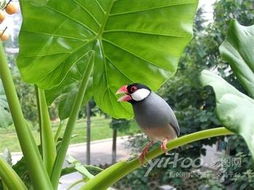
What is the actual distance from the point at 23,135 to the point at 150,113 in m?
0.18

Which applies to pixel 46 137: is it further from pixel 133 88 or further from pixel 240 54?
pixel 240 54

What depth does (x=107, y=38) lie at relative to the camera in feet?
2.02

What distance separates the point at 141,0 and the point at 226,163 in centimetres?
123

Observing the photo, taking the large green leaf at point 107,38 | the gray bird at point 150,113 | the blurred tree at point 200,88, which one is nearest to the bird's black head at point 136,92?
the gray bird at point 150,113

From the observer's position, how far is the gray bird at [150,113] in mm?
513

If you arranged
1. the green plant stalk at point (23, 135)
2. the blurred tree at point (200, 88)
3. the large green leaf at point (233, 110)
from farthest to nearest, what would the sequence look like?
1. the blurred tree at point (200, 88)
2. the green plant stalk at point (23, 135)
3. the large green leaf at point (233, 110)

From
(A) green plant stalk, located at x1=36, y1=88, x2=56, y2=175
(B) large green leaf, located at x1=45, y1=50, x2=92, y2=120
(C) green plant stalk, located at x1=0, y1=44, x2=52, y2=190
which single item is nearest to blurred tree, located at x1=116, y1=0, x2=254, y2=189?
(B) large green leaf, located at x1=45, y1=50, x2=92, y2=120

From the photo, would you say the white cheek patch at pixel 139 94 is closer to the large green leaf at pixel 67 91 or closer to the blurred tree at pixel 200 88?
the large green leaf at pixel 67 91

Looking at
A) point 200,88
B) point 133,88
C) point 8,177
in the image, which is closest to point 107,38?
point 133,88

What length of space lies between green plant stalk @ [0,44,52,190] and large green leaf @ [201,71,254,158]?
26 cm

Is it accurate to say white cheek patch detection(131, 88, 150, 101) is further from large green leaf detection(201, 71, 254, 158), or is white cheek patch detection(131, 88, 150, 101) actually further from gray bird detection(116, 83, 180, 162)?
large green leaf detection(201, 71, 254, 158)

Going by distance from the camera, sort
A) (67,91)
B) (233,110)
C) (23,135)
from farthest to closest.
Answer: (67,91) < (23,135) < (233,110)

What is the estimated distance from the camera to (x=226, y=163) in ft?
5.29

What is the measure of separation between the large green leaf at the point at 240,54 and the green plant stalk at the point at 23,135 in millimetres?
268
